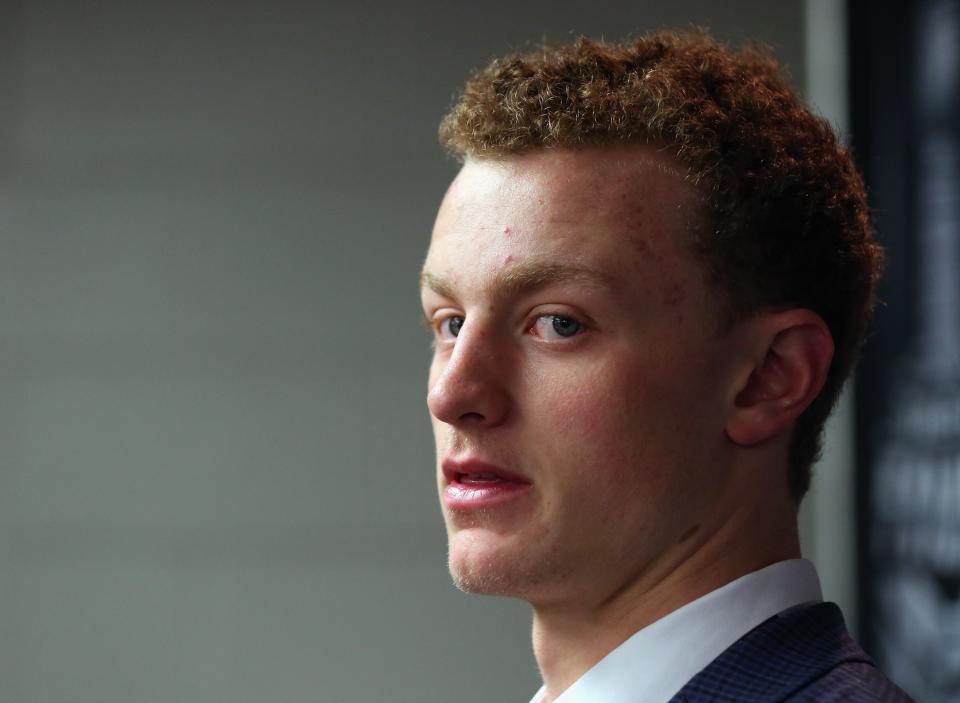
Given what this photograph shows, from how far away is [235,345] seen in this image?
11.9 feet

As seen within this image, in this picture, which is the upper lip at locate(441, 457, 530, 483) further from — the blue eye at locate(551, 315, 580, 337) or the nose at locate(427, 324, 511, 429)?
the blue eye at locate(551, 315, 580, 337)

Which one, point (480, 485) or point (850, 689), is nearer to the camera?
point (850, 689)

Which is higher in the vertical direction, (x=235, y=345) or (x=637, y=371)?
(x=235, y=345)

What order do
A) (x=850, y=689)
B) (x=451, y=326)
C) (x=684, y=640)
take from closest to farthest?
(x=850, y=689), (x=684, y=640), (x=451, y=326)

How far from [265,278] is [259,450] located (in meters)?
0.52

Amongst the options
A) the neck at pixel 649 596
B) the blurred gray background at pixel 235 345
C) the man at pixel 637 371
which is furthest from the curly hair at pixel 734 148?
the blurred gray background at pixel 235 345

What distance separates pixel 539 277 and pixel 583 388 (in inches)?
4.5

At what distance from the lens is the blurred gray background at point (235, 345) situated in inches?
140

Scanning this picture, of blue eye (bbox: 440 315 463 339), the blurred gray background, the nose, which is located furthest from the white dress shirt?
the blurred gray background

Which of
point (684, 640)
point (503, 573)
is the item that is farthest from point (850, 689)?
point (503, 573)

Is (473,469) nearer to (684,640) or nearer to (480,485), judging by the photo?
(480,485)

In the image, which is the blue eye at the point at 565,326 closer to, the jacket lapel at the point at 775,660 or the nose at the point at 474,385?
the nose at the point at 474,385

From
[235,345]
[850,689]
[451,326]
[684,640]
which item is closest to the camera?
[850,689]

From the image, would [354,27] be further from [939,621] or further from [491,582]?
[491,582]
